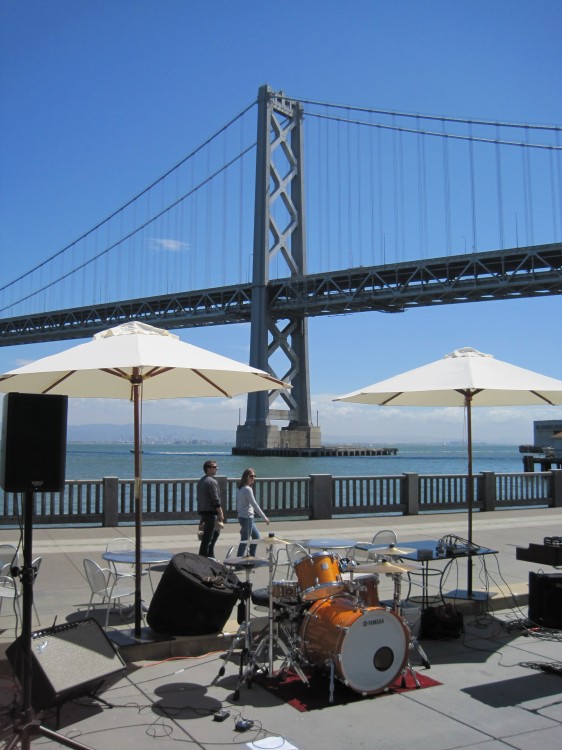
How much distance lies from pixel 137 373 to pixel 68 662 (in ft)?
8.41

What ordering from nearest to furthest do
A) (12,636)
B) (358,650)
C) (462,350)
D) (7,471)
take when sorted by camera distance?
1. (7,471)
2. (358,650)
3. (12,636)
4. (462,350)

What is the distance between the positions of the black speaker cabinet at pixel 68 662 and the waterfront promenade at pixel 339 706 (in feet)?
0.62

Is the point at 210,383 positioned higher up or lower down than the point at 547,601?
higher up

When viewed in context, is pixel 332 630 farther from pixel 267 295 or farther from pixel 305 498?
pixel 267 295

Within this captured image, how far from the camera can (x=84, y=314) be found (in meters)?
68.8

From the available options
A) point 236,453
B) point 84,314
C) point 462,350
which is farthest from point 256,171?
point 462,350

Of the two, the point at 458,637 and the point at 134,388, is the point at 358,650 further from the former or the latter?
the point at 134,388

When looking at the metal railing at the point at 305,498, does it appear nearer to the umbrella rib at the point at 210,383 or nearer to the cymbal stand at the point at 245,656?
the umbrella rib at the point at 210,383

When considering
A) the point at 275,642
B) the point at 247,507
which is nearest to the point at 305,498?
the point at 247,507

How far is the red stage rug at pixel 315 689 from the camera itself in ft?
16.0

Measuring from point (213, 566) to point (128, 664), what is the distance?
3.14ft

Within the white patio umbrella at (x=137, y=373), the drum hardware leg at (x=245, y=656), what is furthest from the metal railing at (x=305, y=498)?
the drum hardware leg at (x=245, y=656)

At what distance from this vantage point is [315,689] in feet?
16.7

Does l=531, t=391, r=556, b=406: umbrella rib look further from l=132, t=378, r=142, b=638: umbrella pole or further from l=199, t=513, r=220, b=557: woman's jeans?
l=132, t=378, r=142, b=638: umbrella pole
